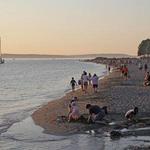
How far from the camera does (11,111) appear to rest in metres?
30.1

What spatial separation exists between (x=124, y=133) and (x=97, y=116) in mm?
2966

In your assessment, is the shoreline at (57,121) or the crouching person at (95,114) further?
the crouching person at (95,114)

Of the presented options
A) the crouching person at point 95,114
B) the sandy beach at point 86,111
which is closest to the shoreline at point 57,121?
the sandy beach at point 86,111

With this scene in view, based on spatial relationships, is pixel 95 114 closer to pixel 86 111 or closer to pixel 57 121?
pixel 57 121

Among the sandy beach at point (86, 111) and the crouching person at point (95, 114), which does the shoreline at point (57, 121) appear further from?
the crouching person at point (95, 114)

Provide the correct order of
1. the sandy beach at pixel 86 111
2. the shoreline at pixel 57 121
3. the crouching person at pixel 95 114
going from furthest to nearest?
the crouching person at pixel 95 114, the sandy beach at pixel 86 111, the shoreline at pixel 57 121

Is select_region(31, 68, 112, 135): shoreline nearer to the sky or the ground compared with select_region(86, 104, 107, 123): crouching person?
nearer to the ground

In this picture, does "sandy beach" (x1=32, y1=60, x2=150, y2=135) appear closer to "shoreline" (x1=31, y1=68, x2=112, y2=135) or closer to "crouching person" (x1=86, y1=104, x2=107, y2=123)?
"shoreline" (x1=31, y1=68, x2=112, y2=135)

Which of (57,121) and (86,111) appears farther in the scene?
(86,111)

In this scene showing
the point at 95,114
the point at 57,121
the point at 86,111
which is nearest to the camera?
the point at 95,114

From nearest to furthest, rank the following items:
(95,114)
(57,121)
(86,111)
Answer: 1. (95,114)
2. (57,121)
3. (86,111)

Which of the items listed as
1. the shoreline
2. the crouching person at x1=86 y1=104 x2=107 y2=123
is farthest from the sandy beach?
the crouching person at x1=86 y1=104 x2=107 y2=123

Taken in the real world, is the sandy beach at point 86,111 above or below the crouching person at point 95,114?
below

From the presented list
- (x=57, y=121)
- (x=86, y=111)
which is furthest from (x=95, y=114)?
(x=86, y=111)
